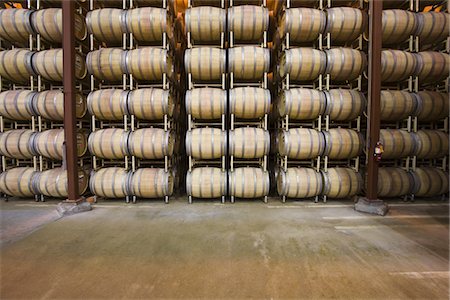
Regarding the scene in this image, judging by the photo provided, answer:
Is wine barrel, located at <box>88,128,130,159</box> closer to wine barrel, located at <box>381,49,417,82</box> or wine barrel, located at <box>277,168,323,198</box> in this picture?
wine barrel, located at <box>277,168,323,198</box>

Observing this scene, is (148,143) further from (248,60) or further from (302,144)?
(302,144)

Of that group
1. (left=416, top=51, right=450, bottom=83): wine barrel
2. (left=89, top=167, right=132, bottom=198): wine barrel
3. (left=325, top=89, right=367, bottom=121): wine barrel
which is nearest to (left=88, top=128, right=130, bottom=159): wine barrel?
(left=89, top=167, right=132, bottom=198): wine barrel

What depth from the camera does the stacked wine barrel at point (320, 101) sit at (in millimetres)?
5508

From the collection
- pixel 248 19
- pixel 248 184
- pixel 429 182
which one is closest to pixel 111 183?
pixel 248 184

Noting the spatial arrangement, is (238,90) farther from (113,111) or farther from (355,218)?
(355,218)

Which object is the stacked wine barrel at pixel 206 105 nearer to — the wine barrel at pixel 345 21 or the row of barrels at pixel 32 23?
the wine barrel at pixel 345 21

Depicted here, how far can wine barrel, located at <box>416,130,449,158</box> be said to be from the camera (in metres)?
5.82

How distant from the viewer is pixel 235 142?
5.54 metres

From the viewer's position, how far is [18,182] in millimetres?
5668

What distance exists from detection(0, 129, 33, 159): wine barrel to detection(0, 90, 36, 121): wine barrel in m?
0.44

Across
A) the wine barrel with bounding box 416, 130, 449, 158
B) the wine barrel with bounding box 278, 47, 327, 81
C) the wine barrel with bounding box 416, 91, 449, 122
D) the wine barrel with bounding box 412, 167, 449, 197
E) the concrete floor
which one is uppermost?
the wine barrel with bounding box 278, 47, 327, 81

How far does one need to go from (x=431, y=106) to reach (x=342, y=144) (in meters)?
2.51

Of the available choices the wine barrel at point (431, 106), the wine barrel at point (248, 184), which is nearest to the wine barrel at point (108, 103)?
the wine barrel at point (248, 184)

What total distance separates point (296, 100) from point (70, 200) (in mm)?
5410
